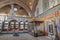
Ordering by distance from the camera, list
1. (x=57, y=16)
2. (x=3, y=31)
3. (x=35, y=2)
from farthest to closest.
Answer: (x=3, y=31) < (x=35, y=2) < (x=57, y=16)

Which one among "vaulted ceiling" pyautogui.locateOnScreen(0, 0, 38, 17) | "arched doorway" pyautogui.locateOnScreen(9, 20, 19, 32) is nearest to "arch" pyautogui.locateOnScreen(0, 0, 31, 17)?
"vaulted ceiling" pyautogui.locateOnScreen(0, 0, 38, 17)

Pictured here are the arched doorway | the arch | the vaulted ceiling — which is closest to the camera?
the vaulted ceiling

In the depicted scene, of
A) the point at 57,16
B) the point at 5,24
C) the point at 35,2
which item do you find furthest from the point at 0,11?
the point at 57,16

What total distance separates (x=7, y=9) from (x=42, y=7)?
6950mm

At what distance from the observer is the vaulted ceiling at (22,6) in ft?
41.9

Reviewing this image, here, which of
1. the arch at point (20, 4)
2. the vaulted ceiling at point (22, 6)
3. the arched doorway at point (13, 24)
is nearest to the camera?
the vaulted ceiling at point (22, 6)

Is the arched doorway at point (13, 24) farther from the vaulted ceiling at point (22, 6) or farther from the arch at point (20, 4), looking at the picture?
the arch at point (20, 4)

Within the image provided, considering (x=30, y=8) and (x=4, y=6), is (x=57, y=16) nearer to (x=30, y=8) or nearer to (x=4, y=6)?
(x=30, y=8)

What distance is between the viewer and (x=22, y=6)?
540 inches

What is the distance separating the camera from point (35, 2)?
1162 cm

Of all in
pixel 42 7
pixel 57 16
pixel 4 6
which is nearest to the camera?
pixel 57 16

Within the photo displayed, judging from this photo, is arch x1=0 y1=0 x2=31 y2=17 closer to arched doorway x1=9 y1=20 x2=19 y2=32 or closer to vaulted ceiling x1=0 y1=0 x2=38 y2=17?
vaulted ceiling x1=0 y1=0 x2=38 y2=17

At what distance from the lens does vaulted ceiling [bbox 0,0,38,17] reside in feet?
41.9

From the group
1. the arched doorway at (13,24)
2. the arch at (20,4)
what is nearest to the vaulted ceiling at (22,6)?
the arch at (20,4)
